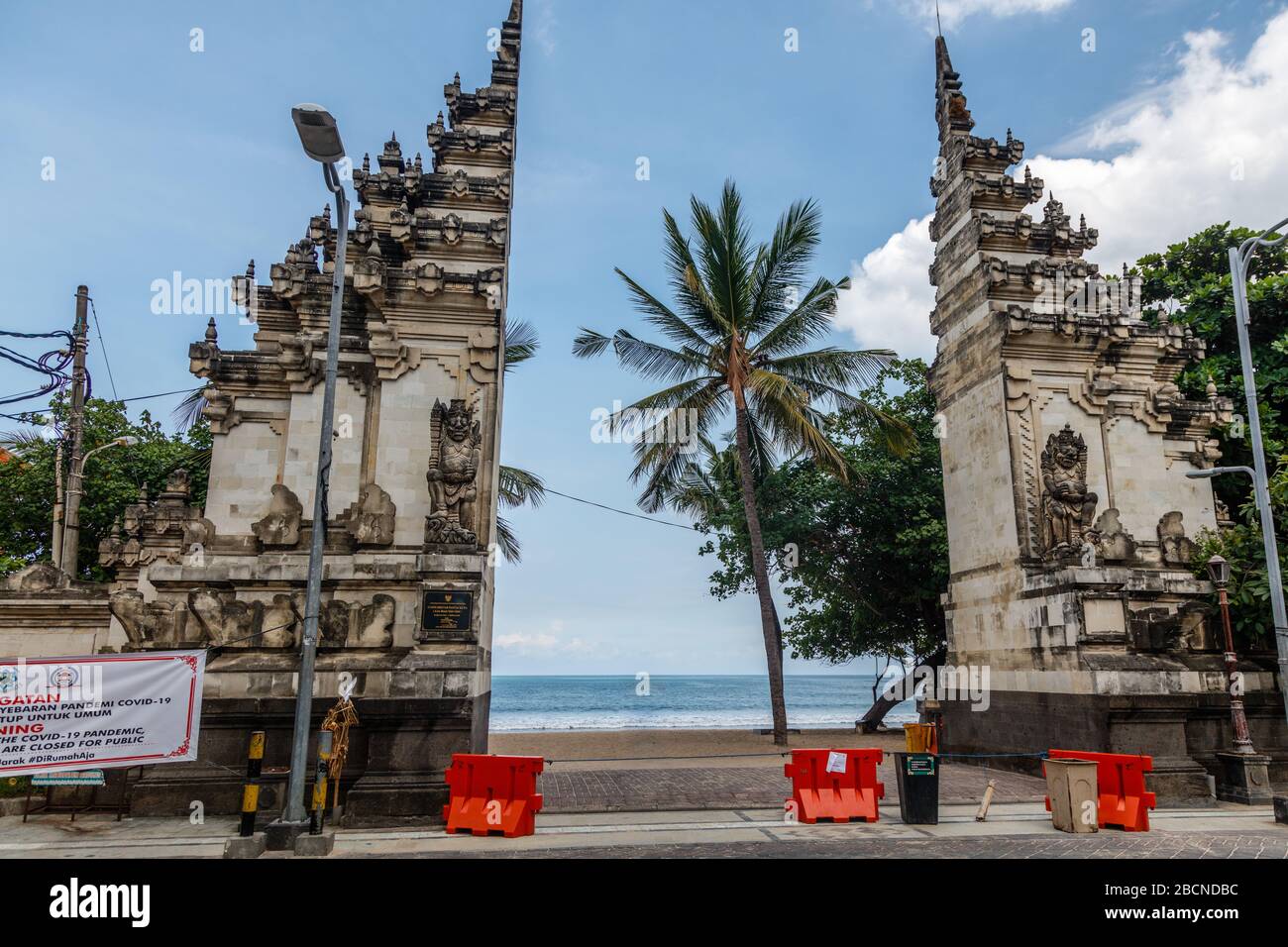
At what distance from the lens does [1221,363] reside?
779 inches

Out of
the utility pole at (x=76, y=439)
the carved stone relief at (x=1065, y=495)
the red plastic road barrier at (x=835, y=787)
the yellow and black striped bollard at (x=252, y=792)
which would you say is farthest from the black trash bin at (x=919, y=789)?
the utility pole at (x=76, y=439)

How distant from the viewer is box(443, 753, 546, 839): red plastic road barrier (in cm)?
1057

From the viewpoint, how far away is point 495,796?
1069cm

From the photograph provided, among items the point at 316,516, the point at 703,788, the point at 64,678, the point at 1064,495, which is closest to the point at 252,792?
the point at 64,678

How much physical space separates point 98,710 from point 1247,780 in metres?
16.5

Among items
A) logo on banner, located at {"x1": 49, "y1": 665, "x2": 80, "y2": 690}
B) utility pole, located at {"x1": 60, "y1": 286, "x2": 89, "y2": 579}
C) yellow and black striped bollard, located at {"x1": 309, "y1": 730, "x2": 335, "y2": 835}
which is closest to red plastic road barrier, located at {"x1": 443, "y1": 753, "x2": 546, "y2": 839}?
yellow and black striped bollard, located at {"x1": 309, "y1": 730, "x2": 335, "y2": 835}

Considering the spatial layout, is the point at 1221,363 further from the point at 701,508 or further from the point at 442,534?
the point at 442,534

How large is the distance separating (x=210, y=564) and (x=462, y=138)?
9144 millimetres

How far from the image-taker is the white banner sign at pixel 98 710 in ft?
32.9

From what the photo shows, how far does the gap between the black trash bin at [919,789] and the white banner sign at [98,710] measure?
Result: 9303 millimetres

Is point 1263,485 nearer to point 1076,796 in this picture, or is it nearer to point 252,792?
point 1076,796
